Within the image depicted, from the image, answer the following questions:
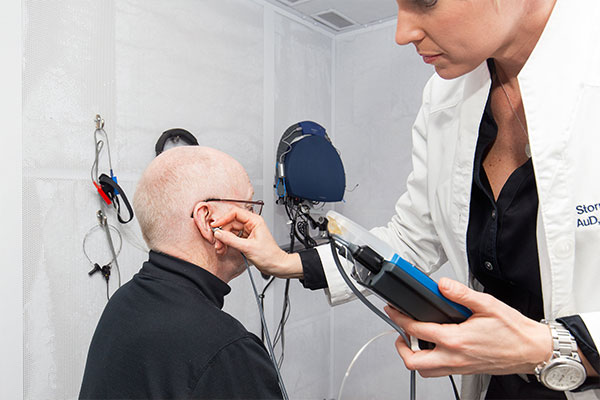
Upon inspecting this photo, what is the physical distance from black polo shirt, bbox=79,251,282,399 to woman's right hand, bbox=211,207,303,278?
0.68ft

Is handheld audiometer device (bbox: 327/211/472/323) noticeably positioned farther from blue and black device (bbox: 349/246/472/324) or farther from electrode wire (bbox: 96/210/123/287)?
electrode wire (bbox: 96/210/123/287)

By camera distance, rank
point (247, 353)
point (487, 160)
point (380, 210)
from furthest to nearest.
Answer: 1. point (380, 210)
2. point (487, 160)
3. point (247, 353)

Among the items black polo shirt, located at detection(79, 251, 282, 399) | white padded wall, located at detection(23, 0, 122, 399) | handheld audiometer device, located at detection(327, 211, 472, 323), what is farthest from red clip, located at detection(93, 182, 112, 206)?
handheld audiometer device, located at detection(327, 211, 472, 323)

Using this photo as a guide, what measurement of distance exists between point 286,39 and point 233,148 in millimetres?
854

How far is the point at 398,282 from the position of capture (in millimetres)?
684

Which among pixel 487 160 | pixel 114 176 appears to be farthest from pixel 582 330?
pixel 114 176

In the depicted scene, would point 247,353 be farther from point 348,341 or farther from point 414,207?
point 348,341

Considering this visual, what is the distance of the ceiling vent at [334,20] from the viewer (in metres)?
2.77

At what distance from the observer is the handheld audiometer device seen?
0.68 metres

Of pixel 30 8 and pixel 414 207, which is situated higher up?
pixel 30 8

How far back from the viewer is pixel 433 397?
2.64 metres

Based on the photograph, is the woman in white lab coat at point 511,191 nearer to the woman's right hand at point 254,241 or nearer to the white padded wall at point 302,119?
the woman's right hand at point 254,241

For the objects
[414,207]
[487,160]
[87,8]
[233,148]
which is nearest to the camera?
[487,160]

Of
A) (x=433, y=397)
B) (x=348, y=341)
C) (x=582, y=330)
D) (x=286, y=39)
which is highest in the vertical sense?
(x=286, y=39)
